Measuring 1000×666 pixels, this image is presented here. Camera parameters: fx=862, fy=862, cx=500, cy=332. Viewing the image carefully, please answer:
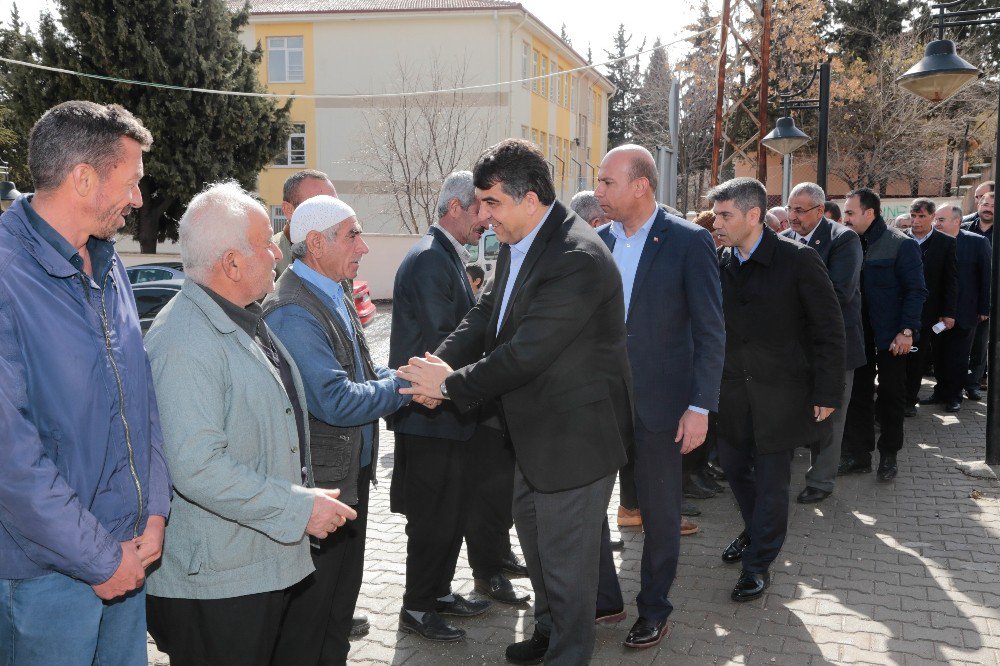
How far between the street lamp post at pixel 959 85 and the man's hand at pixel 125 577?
685cm

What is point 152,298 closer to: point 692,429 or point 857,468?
point 857,468

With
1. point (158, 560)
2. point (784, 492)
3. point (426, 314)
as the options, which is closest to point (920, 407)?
point (784, 492)

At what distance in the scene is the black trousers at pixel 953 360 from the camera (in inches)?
385

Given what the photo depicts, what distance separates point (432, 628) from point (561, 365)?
1.62 m

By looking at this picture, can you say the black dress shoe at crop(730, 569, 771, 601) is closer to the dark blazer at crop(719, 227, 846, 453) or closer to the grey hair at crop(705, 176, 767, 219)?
the dark blazer at crop(719, 227, 846, 453)

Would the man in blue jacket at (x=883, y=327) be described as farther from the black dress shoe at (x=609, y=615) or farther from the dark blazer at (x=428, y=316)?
the dark blazer at (x=428, y=316)

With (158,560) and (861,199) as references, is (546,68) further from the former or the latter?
(158,560)

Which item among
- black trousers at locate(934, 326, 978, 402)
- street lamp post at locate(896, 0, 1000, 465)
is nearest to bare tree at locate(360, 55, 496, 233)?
black trousers at locate(934, 326, 978, 402)

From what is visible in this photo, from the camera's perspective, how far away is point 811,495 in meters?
6.43

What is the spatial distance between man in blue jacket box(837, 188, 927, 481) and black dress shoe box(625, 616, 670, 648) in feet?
12.3

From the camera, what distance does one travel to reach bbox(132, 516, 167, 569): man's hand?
2.44 meters

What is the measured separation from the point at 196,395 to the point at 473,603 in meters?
2.43

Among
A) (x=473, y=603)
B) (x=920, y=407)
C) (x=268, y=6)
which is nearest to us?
(x=473, y=603)

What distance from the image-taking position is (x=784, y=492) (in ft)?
15.3
